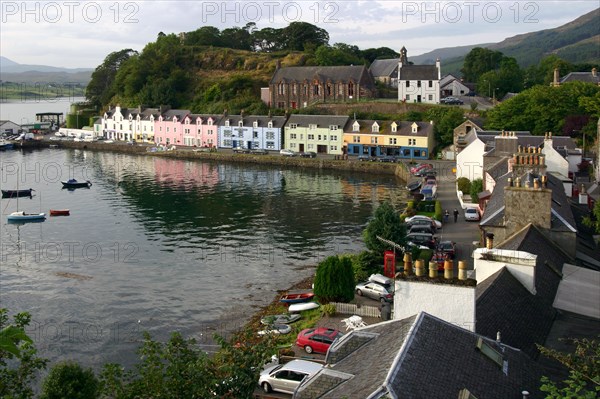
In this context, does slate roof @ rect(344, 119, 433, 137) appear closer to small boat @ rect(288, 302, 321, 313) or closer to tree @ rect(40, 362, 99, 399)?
small boat @ rect(288, 302, 321, 313)

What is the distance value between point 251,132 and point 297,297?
174 ft

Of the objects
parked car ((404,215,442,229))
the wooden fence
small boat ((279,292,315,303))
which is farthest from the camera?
parked car ((404,215,442,229))

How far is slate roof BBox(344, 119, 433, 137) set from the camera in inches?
2630

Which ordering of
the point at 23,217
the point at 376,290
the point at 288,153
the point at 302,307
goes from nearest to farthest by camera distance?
1. the point at 302,307
2. the point at 376,290
3. the point at 23,217
4. the point at 288,153

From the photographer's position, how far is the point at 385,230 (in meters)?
30.5

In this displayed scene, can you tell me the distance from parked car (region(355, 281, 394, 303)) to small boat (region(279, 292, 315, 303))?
6.40 feet

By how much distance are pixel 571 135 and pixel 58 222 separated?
42.6 metres

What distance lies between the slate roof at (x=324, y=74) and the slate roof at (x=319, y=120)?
12.5 m

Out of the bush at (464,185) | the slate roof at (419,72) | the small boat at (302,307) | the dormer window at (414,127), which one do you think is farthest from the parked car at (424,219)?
the slate roof at (419,72)

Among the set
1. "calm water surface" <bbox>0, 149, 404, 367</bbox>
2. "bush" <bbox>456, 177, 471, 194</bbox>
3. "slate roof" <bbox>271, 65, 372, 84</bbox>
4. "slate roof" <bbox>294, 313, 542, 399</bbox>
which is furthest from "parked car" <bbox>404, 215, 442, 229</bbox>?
"slate roof" <bbox>271, 65, 372, 84</bbox>

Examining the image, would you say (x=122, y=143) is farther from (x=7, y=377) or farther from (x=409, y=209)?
(x=7, y=377)

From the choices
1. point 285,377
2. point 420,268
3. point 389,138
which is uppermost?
point 389,138

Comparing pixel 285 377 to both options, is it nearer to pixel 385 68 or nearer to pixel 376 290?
pixel 376 290

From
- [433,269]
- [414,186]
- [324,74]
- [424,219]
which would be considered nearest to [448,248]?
[424,219]
